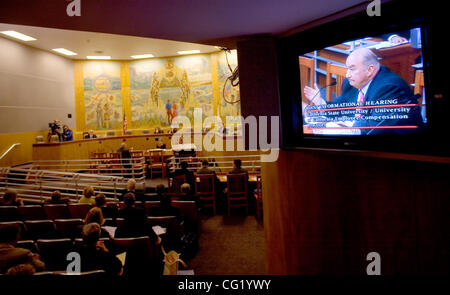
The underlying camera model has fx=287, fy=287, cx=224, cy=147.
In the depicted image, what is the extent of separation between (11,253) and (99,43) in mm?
13029

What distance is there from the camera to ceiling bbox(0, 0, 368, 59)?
7.00 feet

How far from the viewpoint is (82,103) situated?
52.6ft

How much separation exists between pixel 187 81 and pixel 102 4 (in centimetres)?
1485

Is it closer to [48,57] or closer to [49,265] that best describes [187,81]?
[48,57]

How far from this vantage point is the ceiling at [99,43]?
458 inches

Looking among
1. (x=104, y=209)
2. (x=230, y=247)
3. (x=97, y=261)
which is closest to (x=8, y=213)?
(x=104, y=209)

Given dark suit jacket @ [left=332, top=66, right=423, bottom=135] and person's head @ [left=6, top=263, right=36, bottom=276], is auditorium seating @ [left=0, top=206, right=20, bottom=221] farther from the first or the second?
dark suit jacket @ [left=332, top=66, right=423, bottom=135]

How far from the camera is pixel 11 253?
263 centimetres

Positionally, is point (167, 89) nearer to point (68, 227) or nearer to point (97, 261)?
point (68, 227)

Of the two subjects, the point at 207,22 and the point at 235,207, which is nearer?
the point at 207,22

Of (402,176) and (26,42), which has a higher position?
(26,42)

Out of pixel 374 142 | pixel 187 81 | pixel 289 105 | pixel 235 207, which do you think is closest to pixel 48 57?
pixel 187 81

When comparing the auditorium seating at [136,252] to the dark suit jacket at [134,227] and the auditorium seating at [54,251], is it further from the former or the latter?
the auditorium seating at [54,251]

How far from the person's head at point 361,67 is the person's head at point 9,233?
339cm
